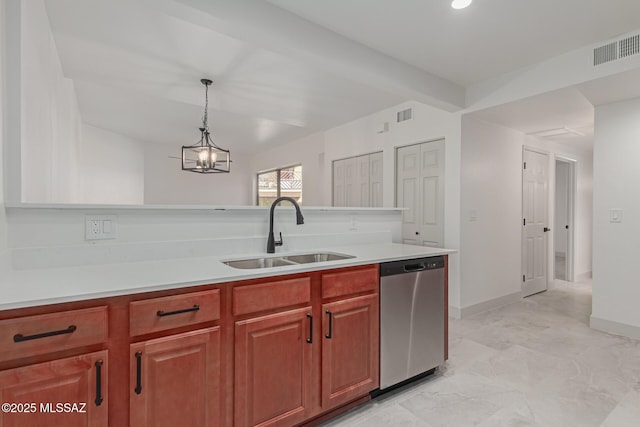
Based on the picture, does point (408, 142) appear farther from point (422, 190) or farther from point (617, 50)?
point (617, 50)

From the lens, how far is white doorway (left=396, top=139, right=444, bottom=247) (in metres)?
3.88

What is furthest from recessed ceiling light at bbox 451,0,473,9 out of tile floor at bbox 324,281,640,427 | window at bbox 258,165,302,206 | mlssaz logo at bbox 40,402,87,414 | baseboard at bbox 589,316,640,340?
window at bbox 258,165,302,206

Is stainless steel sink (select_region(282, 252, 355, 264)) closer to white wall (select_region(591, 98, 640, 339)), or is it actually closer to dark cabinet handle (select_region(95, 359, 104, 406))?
dark cabinet handle (select_region(95, 359, 104, 406))

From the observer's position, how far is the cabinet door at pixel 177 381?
1.22 metres

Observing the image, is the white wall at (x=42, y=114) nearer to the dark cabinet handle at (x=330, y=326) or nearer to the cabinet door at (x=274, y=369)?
the cabinet door at (x=274, y=369)

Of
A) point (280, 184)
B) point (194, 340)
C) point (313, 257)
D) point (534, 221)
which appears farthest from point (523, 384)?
point (280, 184)

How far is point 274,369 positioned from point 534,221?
4499mm

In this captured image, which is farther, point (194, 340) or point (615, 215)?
point (615, 215)

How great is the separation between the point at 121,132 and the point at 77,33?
3.90 metres

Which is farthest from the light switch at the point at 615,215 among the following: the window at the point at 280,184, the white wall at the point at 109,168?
A: the white wall at the point at 109,168

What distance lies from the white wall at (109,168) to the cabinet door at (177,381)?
454cm

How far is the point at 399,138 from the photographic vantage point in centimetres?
434

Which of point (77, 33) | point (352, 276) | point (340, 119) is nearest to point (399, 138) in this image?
point (340, 119)

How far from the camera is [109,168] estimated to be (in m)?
5.83
